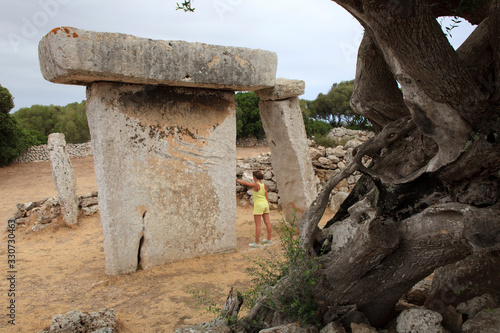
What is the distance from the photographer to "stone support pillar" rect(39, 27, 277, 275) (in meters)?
4.52

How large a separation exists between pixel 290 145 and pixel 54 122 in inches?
755

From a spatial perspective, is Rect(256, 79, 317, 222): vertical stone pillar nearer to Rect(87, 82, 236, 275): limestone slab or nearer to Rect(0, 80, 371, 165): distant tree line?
Rect(87, 82, 236, 275): limestone slab

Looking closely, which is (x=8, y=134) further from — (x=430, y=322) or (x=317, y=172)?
(x=430, y=322)

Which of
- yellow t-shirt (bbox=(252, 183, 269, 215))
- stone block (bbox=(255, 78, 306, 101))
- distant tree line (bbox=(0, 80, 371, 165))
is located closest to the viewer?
stone block (bbox=(255, 78, 306, 101))

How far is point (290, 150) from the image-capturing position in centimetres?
688

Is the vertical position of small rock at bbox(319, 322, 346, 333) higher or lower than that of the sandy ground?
higher

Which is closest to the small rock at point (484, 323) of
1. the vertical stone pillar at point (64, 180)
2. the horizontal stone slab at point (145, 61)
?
the horizontal stone slab at point (145, 61)

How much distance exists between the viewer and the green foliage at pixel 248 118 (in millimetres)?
20764

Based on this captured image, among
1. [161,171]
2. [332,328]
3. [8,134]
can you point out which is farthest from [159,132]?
[8,134]

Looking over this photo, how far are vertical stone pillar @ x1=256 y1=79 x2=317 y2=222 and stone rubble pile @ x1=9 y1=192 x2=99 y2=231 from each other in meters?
4.11

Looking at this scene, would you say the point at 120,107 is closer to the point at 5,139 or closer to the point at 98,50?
the point at 98,50

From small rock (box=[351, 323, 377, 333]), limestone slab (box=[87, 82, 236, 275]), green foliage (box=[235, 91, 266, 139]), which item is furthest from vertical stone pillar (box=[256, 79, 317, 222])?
green foliage (box=[235, 91, 266, 139])

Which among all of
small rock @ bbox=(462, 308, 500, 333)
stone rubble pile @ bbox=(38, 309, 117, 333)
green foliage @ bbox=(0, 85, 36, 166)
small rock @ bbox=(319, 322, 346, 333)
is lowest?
stone rubble pile @ bbox=(38, 309, 117, 333)

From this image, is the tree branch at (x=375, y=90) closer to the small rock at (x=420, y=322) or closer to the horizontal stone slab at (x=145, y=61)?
the small rock at (x=420, y=322)
